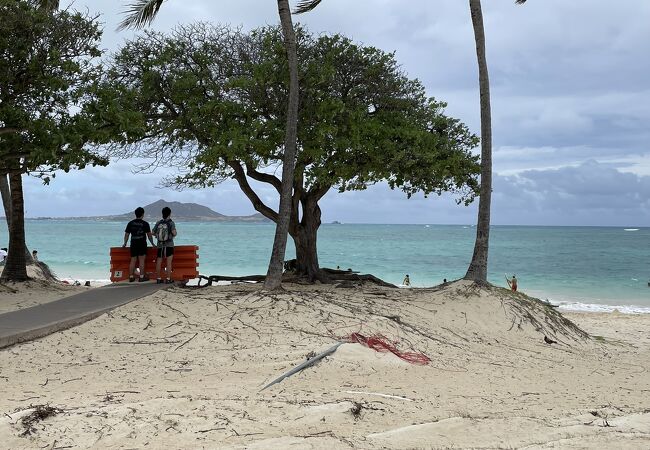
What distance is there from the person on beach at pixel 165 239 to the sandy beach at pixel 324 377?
1.54m

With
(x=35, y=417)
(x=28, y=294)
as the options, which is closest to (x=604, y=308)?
(x=28, y=294)

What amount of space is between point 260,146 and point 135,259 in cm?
406

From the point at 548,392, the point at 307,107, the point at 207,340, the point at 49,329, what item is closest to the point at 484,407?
the point at 548,392

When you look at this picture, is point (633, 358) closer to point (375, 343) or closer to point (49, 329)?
point (375, 343)

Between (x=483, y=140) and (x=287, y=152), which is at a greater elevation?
(x=483, y=140)

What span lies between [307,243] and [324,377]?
9.39 m

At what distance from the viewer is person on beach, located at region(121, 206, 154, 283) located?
1421cm

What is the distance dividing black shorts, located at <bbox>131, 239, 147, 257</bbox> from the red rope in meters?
6.74

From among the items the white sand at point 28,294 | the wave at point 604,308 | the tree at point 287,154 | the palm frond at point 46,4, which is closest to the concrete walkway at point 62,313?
the white sand at point 28,294

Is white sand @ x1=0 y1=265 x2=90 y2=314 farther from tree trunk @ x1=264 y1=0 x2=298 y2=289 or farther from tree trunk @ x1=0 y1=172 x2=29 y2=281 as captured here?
tree trunk @ x1=264 y1=0 x2=298 y2=289

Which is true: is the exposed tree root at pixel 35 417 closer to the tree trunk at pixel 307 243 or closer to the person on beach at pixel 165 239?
the person on beach at pixel 165 239

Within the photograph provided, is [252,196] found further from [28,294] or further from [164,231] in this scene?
[28,294]

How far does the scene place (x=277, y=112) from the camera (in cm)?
1487

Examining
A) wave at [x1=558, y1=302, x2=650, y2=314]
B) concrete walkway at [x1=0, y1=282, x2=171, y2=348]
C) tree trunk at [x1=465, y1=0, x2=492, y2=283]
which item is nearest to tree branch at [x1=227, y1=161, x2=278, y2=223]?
concrete walkway at [x1=0, y1=282, x2=171, y2=348]
